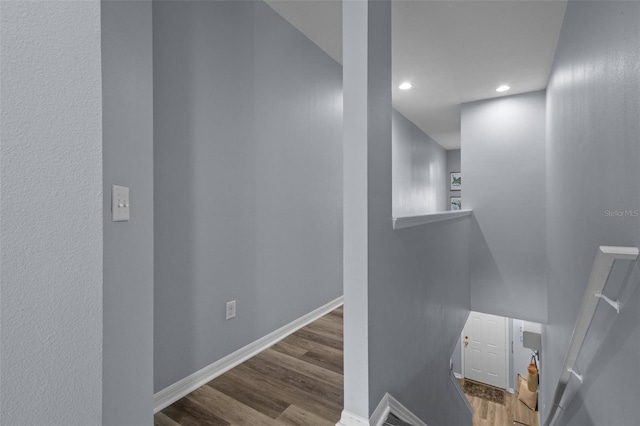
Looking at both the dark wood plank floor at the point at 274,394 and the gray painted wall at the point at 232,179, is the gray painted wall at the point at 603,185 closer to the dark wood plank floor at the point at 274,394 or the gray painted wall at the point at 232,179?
the dark wood plank floor at the point at 274,394

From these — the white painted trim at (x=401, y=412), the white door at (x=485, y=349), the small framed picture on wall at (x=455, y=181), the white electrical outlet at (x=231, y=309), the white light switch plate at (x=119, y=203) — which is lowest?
the white door at (x=485, y=349)

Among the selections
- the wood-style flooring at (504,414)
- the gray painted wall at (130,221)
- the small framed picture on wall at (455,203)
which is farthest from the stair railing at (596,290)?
the small framed picture on wall at (455,203)

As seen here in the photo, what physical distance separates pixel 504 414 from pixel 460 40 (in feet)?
21.2

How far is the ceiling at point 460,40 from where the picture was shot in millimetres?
2453

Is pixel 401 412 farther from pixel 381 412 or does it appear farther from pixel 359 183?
pixel 359 183

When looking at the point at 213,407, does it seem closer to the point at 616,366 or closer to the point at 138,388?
the point at 138,388

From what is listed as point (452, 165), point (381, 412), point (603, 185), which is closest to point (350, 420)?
point (381, 412)

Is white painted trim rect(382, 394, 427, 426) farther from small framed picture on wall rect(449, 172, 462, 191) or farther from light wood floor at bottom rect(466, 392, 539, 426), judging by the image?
small framed picture on wall rect(449, 172, 462, 191)

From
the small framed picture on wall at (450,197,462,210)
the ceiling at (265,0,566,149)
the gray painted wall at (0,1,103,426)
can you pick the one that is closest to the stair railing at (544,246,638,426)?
the gray painted wall at (0,1,103,426)

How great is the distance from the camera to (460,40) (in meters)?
2.93

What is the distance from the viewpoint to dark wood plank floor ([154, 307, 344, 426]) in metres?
1.53

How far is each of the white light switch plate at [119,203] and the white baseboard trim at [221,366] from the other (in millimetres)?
1002

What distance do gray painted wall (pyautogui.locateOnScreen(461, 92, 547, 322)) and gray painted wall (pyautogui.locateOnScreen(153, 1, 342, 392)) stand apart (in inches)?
107

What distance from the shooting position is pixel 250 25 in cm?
213
